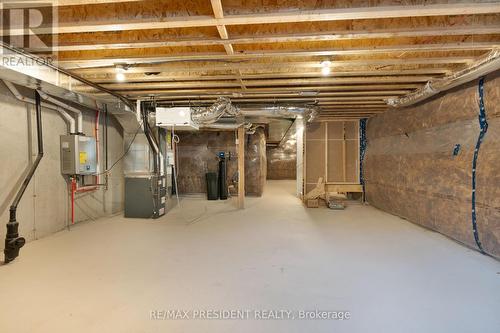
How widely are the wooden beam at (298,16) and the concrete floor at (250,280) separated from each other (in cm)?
220

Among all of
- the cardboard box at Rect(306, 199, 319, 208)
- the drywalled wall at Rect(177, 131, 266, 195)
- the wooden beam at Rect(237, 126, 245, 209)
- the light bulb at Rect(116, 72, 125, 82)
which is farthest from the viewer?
the drywalled wall at Rect(177, 131, 266, 195)

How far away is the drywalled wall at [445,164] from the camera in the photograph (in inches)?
102

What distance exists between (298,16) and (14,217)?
3501 millimetres

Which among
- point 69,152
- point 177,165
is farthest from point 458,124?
point 177,165

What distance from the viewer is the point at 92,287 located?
198cm

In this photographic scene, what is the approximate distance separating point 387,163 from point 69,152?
5674 mm

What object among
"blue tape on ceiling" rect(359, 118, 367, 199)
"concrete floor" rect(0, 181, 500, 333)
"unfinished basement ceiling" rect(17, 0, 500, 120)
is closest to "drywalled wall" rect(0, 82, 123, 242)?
"concrete floor" rect(0, 181, 500, 333)

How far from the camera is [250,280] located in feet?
6.89

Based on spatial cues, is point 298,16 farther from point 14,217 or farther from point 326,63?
point 14,217

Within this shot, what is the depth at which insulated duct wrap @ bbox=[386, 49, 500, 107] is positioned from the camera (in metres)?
2.31

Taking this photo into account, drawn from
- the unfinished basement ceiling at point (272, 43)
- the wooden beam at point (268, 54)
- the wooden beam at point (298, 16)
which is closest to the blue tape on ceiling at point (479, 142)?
the unfinished basement ceiling at point (272, 43)

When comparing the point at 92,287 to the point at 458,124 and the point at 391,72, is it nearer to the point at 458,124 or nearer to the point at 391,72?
the point at 391,72

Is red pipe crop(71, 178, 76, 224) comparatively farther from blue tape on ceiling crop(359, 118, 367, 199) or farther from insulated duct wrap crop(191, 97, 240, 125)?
blue tape on ceiling crop(359, 118, 367, 199)

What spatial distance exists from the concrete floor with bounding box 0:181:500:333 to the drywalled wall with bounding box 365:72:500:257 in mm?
329
